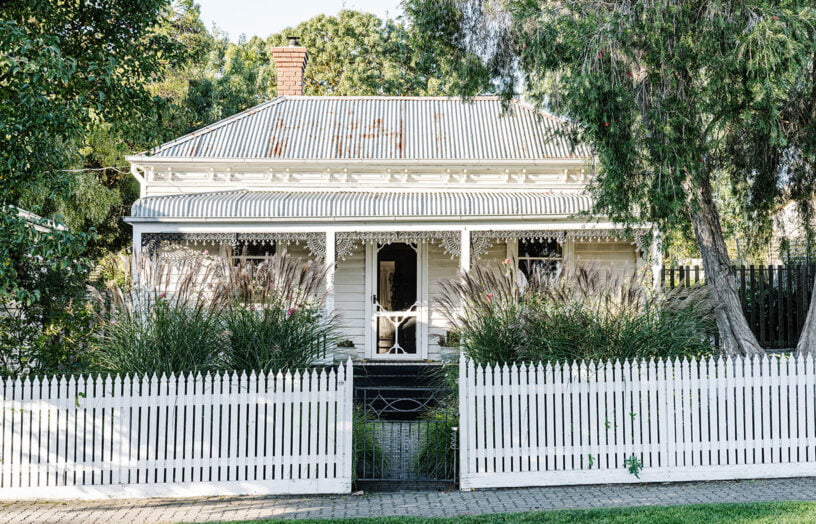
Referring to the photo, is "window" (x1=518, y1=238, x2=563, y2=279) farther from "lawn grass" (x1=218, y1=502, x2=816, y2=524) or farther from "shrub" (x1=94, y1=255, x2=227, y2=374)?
"lawn grass" (x1=218, y1=502, x2=816, y2=524)

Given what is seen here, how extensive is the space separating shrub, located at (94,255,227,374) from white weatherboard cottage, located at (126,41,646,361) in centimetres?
380

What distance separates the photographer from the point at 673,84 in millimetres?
8344

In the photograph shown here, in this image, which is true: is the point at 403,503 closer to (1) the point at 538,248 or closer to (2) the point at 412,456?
(2) the point at 412,456

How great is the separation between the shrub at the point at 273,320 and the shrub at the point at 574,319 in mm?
1649

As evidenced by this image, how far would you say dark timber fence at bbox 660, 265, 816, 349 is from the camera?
13586 millimetres

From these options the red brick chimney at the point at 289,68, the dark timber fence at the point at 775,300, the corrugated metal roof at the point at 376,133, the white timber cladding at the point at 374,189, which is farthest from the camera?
the red brick chimney at the point at 289,68

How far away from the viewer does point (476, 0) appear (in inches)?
400

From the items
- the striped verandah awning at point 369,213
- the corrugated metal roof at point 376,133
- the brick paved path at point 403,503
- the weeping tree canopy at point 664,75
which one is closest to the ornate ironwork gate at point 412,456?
the brick paved path at point 403,503

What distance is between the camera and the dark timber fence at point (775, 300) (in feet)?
44.6

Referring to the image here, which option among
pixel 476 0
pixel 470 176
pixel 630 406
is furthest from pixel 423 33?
pixel 630 406

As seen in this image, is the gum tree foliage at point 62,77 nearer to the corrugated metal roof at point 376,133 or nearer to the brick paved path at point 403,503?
the brick paved path at point 403,503

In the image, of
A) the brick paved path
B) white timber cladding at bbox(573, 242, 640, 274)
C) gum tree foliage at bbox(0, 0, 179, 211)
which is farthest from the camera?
white timber cladding at bbox(573, 242, 640, 274)

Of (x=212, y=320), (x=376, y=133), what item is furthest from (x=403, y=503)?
(x=376, y=133)

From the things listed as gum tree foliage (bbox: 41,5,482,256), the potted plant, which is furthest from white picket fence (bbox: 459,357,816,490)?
the potted plant
